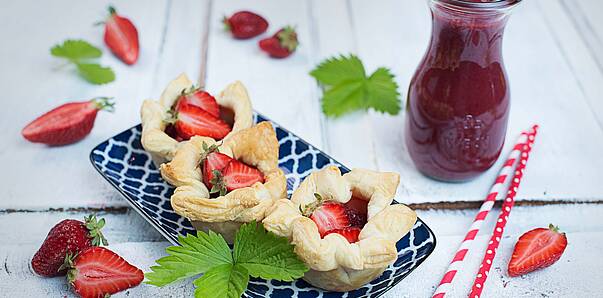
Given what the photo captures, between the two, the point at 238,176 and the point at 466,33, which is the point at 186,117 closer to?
the point at 238,176

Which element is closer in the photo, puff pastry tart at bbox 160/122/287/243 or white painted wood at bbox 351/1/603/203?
puff pastry tart at bbox 160/122/287/243

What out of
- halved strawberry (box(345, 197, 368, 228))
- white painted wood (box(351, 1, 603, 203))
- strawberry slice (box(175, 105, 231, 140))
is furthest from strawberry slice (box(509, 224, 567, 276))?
strawberry slice (box(175, 105, 231, 140))

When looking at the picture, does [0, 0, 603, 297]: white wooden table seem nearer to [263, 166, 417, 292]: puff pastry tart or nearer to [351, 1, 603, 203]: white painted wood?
[351, 1, 603, 203]: white painted wood

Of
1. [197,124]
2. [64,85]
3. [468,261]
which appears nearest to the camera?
[468,261]

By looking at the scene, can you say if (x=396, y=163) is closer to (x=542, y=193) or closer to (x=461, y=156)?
(x=461, y=156)

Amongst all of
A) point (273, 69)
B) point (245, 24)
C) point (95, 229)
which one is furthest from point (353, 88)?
Answer: point (95, 229)

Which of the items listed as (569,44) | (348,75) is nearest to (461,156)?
(348,75)

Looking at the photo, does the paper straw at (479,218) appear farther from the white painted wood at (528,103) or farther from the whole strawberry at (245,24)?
the whole strawberry at (245,24)
